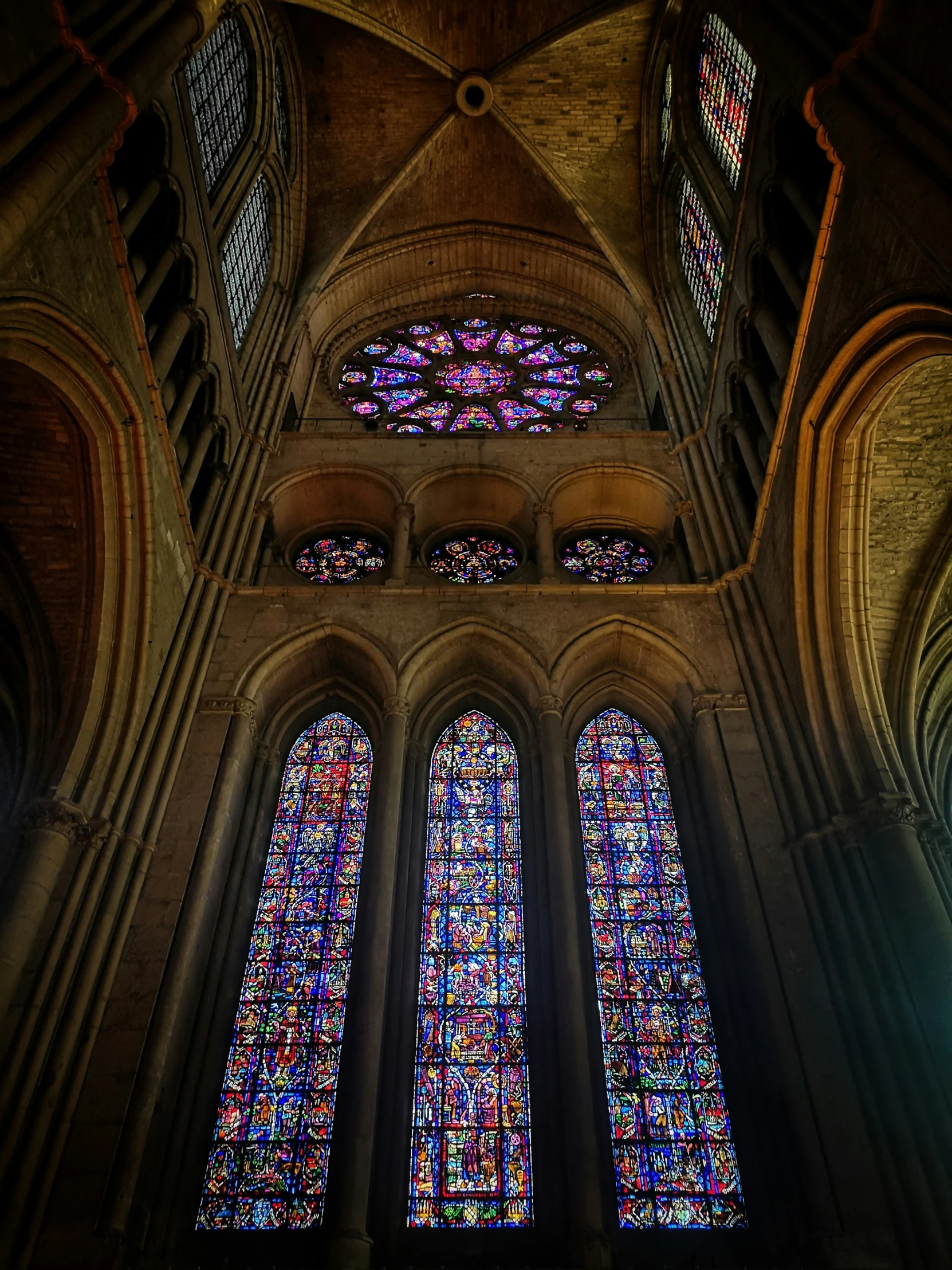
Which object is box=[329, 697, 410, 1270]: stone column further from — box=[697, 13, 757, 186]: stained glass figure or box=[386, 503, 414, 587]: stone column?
box=[697, 13, 757, 186]: stained glass figure

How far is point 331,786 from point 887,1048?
5.53m

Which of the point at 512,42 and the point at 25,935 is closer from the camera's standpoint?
the point at 25,935

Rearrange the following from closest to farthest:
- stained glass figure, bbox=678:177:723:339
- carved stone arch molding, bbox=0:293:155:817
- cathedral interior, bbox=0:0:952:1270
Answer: cathedral interior, bbox=0:0:952:1270, carved stone arch molding, bbox=0:293:155:817, stained glass figure, bbox=678:177:723:339

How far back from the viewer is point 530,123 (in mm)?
16766

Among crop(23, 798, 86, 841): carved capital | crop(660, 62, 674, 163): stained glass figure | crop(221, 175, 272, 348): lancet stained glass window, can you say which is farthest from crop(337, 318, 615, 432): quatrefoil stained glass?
crop(23, 798, 86, 841): carved capital

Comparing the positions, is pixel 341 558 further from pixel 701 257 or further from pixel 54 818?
pixel 701 257

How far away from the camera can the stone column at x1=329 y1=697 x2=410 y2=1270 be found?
6.38 meters

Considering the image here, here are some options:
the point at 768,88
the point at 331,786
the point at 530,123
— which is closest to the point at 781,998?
the point at 331,786

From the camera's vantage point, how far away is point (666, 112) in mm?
15617

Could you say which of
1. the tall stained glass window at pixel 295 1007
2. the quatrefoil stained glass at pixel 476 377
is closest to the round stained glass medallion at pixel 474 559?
the quatrefoil stained glass at pixel 476 377

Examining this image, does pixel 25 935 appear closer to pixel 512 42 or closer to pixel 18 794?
pixel 18 794

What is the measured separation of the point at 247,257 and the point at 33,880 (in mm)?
10102

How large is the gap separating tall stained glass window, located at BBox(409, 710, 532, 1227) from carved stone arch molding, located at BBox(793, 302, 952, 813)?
306cm

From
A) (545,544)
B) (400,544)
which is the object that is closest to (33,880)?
(400,544)
